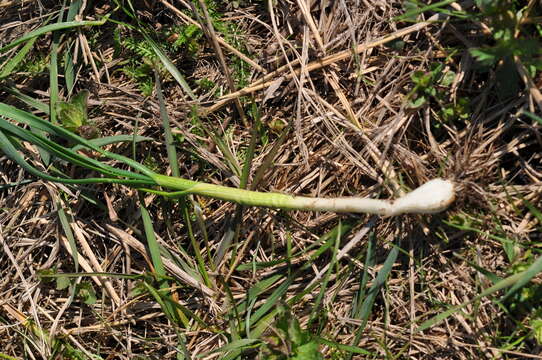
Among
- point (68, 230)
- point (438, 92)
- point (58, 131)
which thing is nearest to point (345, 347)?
point (438, 92)

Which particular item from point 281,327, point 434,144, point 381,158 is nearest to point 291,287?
point 281,327

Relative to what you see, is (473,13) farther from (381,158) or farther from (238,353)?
(238,353)

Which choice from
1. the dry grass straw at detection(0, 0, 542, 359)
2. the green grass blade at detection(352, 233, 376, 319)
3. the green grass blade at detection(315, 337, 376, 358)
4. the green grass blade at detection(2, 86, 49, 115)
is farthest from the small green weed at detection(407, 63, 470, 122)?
the green grass blade at detection(2, 86, 49, 115)

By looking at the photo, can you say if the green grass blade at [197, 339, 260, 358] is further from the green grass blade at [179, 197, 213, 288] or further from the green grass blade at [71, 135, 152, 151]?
the green grass blade at [71, 135, 152, 151]

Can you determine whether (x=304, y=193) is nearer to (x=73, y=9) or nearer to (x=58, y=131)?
(x=58, y=131)

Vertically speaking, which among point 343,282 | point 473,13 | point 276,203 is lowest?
point 343,282

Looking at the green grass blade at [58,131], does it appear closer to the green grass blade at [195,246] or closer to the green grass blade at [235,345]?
the green grass blade at [195,246]

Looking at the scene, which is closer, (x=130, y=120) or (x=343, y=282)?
(x=343, y=282)

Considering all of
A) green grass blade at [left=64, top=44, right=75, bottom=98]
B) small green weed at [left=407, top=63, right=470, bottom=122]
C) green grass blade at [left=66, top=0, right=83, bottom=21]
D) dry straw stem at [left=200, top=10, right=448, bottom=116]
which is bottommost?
small green weed at [left=407, top=63, right=470, bottom=122]
